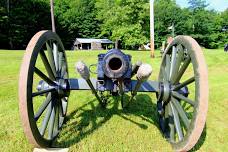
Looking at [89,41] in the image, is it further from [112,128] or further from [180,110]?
[180,110]

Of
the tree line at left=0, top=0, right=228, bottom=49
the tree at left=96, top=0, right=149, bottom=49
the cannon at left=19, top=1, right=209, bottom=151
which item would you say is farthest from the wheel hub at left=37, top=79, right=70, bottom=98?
the tree at left=96, top=0, right=149, bottom=49

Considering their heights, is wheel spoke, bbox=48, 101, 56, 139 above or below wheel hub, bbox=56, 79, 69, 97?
below

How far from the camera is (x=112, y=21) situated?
45.0 m

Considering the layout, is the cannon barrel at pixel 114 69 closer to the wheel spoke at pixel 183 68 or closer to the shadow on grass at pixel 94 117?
the wheel spoke at pixel 183 68

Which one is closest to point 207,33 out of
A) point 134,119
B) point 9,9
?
point 9,9

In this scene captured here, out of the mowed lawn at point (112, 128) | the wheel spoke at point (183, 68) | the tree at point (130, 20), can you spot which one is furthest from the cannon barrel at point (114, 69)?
the tree at point (130, 20)

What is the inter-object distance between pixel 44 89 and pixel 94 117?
60.3 inches

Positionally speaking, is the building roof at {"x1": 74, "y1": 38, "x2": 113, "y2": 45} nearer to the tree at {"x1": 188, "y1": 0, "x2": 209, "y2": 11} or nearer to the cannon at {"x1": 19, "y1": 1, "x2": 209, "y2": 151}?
the tree at {"x1": 188, "y1": 0, "x2": 209, "y2": 11}

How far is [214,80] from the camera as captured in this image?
9789 mm

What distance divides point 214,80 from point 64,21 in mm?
52212

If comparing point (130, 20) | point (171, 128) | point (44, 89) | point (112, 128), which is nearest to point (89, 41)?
point (130, 20)

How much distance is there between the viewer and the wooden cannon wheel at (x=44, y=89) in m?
3.30

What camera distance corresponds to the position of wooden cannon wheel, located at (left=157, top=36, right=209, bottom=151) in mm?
3334

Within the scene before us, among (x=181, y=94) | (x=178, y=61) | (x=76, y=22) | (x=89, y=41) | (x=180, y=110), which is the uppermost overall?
(x=76, y=22)
